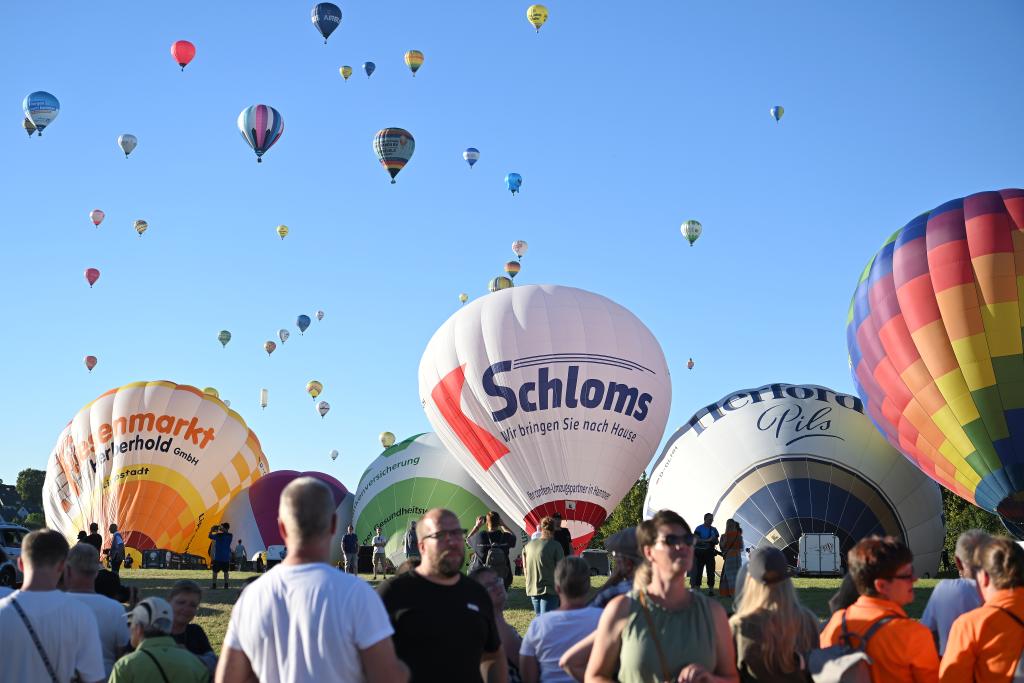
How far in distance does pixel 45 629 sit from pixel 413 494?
22.6 m

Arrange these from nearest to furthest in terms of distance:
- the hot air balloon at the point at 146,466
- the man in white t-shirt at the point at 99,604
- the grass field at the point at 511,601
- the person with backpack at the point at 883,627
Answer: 1. the person with backpack at the point at 883,627
2. the man in white t-shirt at the point at 99,604
3. the grass field at the point at 511,601
4. the hot air balloon at the point at 146,466

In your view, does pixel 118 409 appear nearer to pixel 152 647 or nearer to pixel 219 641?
pixel 219 641

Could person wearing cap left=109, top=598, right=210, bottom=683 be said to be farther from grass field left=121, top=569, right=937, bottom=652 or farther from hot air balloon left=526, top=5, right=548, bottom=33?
hot air balloon left=526, top=5, right=548, bottom=33

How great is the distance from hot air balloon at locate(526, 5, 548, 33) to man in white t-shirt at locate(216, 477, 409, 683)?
90.1ft

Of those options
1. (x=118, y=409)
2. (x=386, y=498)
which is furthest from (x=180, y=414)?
(x=386, y=498)

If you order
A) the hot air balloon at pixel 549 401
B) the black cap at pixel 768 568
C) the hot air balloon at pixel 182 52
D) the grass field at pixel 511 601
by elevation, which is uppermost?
the hot air balloon at pixel 182 52

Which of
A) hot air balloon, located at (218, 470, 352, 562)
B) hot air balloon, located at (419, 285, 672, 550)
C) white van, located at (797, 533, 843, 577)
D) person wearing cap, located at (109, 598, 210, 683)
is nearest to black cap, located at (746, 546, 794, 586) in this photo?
person wearing cap, located at (109, 598, 210, 683)

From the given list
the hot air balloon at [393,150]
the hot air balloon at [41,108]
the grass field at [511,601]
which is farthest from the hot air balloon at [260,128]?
the grass field at [511,601]

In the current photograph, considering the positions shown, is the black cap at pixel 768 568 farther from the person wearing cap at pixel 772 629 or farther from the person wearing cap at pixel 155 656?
the person wearing cap at pixel 155 656

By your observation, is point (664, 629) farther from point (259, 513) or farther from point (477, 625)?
point (259, 513)

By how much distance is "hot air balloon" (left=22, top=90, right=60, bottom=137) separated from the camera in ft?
95.0

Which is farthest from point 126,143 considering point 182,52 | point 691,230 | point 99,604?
point 99,604

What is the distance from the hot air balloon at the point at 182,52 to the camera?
3017 centimetres

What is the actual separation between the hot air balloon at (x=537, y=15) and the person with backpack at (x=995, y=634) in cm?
2681
